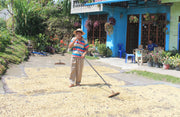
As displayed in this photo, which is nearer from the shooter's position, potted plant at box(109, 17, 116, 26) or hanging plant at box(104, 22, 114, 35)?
potted plant at box(109, 17, 116, 26)

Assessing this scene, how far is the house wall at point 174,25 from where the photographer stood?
12.0 meters

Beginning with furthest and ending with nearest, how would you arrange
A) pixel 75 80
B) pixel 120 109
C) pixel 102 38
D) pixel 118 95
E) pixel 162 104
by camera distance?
pixel 102 38 < pixel 75 80 < pixel 118 95 < pixel 162 104 < pixel 120 109

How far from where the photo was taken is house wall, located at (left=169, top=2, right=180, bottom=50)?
1201 centimetres

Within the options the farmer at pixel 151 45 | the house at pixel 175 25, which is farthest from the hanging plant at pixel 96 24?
the house at pixel 175 25

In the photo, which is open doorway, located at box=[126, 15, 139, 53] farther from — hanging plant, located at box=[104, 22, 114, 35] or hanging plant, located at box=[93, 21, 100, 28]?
hanging plant, located at box=[93, 21, 100, 28]

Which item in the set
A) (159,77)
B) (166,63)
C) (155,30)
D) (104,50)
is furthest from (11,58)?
(155,30)

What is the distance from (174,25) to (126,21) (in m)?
4.09

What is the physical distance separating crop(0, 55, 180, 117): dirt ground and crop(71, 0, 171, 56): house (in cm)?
596

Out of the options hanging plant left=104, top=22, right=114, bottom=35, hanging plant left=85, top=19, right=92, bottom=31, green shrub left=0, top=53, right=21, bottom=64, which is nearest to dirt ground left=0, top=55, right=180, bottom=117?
green shrub left=0, top=53, right=21, bottom=64

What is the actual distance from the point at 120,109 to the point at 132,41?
11.5m

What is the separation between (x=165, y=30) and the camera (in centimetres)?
1236

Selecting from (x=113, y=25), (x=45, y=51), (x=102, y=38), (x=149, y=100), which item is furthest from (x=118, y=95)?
(x=45, y=51)

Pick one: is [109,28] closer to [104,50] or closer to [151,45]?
A: [104,50]

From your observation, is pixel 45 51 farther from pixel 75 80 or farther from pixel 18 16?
pixel 75 80
